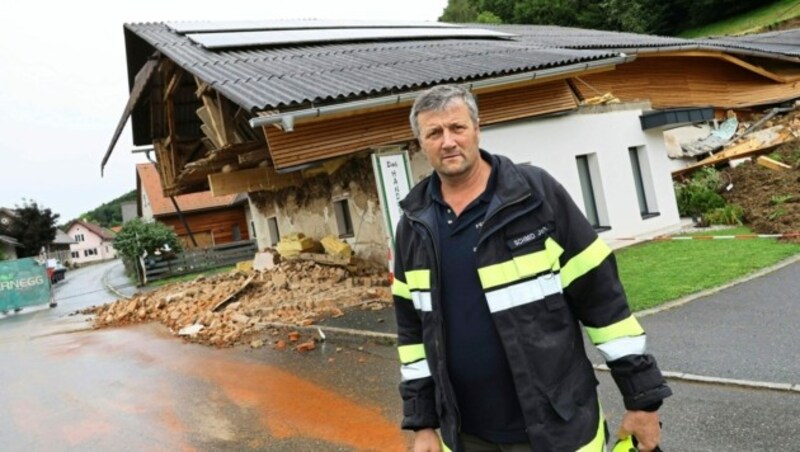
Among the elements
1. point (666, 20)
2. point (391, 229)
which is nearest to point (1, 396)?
point (391, 229)

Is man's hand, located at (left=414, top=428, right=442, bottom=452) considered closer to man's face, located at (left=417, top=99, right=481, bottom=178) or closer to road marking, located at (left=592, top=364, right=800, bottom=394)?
man's face, located at (left=417, top=99, right=481, bottom=178)

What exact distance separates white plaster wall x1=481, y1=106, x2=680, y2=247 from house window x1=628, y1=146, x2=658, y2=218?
0.27ft

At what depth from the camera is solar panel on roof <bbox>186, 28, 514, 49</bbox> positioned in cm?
1205

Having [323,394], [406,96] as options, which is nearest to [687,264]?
[406,96]

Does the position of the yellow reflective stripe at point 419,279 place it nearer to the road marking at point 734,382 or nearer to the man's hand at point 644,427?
the man's hand at point 644,427

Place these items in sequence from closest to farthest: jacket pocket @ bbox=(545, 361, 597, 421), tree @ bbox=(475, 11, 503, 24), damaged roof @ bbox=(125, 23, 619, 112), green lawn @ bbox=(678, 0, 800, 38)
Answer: jacket pocket @ bbox=(545, 361, 597, 421)
damaged roof @ bbox=(125, 23, 619, 112)
green lawn @ bbox=(678, 0, 800, 38)
tree @ bbox=(475, 11, 503, 24)

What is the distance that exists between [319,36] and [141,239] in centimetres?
1732

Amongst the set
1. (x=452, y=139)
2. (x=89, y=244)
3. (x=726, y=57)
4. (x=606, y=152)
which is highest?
(x=89, y=244)

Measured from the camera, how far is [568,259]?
200cm

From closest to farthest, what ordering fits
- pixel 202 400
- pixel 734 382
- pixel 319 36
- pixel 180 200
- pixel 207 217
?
pixel 734 382 < pixel 202 400 < pixel 319 36 < pixel 207 217 < pixel 180 200

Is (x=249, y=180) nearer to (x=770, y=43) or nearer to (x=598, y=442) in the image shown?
(x=598, y=442)

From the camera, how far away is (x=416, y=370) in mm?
2334

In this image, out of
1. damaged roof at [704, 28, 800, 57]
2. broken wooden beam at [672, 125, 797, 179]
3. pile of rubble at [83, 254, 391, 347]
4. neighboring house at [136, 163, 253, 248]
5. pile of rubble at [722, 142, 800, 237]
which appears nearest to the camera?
pile of rubble at [83, 254, 391, 347]

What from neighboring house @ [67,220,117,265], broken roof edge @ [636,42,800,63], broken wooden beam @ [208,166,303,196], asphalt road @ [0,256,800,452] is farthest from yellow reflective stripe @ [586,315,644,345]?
neighboring house @ [67,220,117,265]
